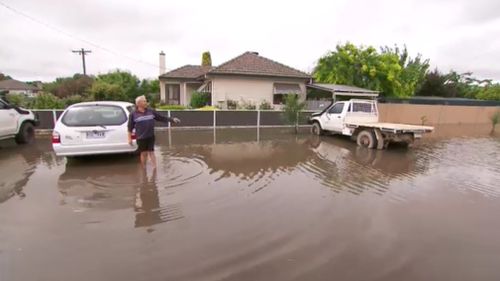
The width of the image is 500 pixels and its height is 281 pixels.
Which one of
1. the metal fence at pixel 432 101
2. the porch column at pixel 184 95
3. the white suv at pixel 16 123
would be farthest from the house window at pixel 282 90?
the white suv at pixel 16 123

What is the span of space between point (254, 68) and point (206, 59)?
13278 millimetres

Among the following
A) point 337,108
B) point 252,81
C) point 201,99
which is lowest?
point 337,108

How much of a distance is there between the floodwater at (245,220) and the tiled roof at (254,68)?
41.1ft

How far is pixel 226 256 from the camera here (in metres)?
3.31

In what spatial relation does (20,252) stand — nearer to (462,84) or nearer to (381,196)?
(381,196)

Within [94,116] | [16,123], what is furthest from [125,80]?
[94,116]

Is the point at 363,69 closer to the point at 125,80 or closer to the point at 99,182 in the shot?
the point at 99,182

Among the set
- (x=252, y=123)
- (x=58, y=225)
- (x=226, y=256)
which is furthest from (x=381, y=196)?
(x=252, y=123)

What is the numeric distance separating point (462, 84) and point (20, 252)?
52.4 meters

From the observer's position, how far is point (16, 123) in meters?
9.71

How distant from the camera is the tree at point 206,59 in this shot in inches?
1275

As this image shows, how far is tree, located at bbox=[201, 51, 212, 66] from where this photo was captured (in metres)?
32.4

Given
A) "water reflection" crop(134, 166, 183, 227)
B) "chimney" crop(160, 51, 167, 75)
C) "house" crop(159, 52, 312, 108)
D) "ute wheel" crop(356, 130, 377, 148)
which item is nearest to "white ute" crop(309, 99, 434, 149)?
"ute wheel" crop(356, 130, 377, 148)

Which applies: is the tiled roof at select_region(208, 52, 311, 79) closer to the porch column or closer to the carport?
the carport
